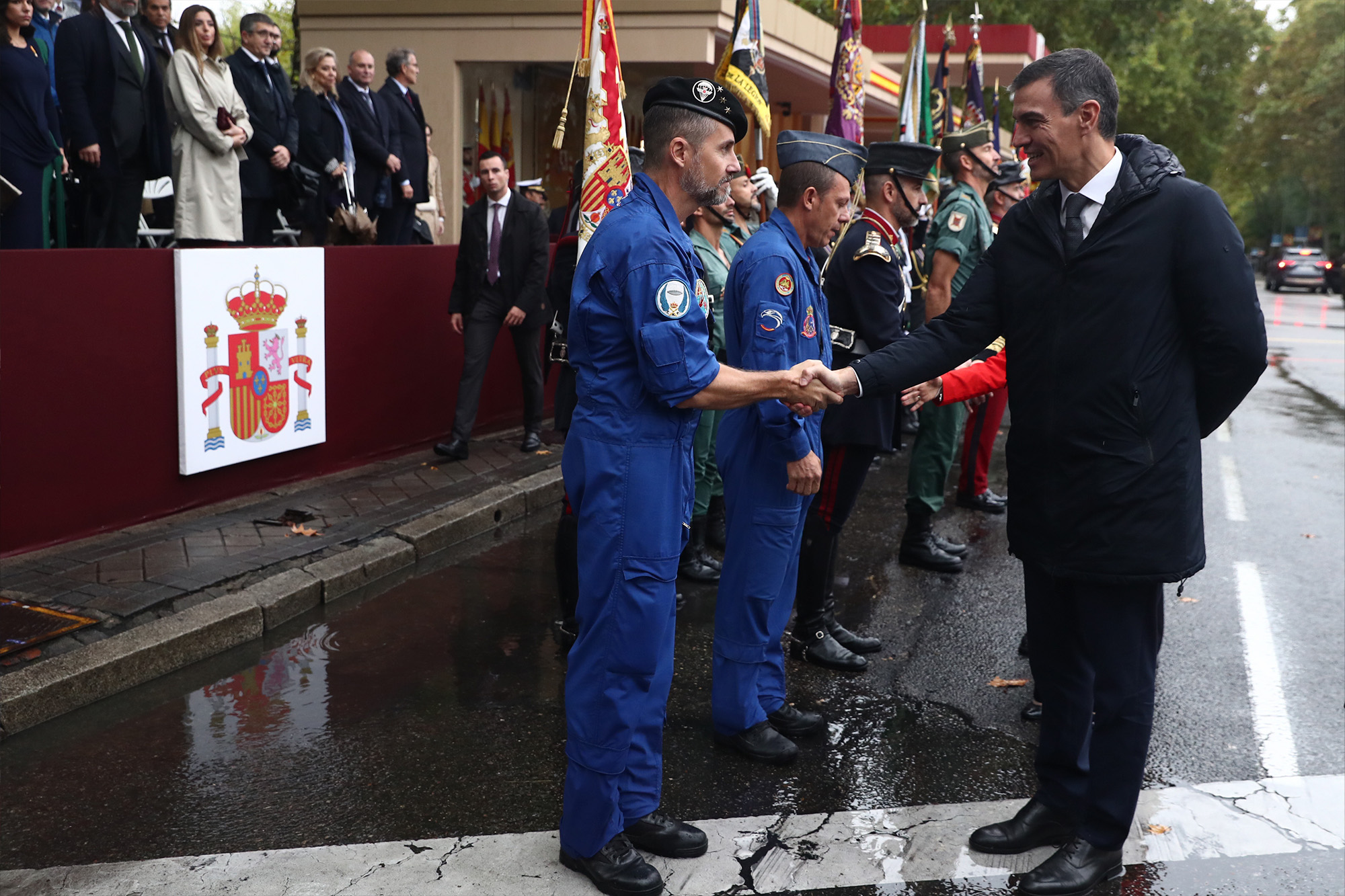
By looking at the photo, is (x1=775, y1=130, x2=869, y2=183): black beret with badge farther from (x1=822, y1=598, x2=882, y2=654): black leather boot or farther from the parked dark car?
the parked dark car

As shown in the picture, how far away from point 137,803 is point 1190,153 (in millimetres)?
43723

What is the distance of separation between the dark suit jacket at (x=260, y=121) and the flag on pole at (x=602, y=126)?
10.4 ft

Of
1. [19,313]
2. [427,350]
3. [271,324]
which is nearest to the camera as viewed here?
[19,313]

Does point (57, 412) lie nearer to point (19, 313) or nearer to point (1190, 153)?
point (19, 313)

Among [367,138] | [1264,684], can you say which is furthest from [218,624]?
[367,138]

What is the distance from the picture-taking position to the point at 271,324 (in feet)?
24.2

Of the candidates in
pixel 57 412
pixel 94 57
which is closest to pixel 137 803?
pixel 57 412

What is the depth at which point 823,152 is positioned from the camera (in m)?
4.27

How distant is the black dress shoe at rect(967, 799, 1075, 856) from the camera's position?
3.62m

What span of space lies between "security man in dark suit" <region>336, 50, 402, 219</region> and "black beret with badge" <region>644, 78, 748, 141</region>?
21.6ft

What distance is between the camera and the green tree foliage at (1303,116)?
5719cm

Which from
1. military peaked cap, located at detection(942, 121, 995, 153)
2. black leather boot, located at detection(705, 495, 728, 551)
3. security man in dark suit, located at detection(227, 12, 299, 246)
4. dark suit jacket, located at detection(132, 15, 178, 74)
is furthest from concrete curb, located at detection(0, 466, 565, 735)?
dark suit jacket, located at detection(132, 15, 178, 74)

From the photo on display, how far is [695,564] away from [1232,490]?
4864 millimetres

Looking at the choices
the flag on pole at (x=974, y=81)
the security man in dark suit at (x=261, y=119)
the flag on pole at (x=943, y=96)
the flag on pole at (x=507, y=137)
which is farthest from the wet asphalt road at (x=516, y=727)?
the flag on pole at (x=943, y=96)
